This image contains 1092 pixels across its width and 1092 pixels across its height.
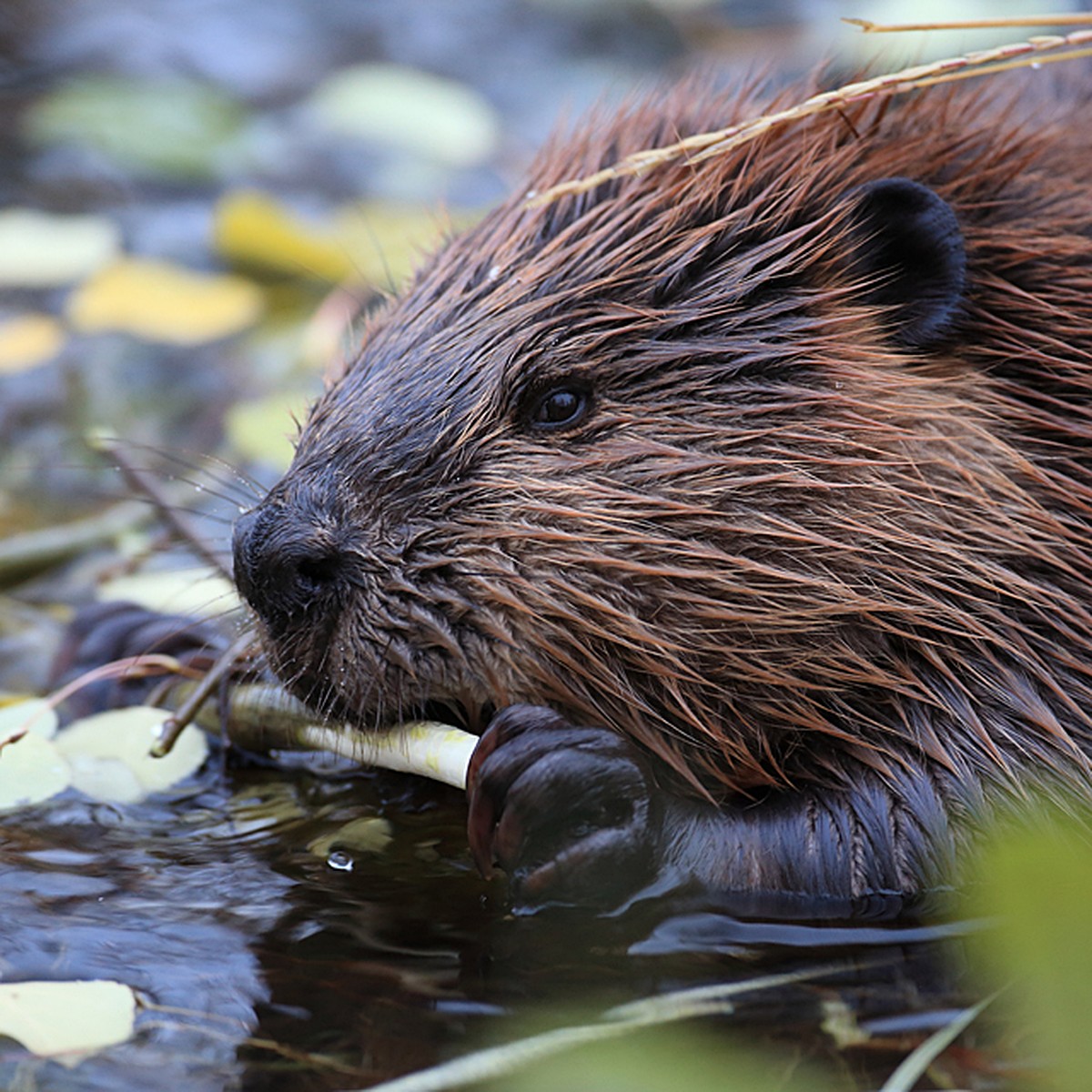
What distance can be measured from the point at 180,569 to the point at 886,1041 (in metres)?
2.00

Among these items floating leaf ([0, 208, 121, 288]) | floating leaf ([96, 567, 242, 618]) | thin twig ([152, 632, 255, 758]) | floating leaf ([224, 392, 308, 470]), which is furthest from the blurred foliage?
floating leaf ([0, 208, 121, 288])

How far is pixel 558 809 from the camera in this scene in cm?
185

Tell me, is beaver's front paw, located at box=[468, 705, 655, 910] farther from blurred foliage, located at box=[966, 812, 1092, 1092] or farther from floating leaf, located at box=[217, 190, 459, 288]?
floating leaf, located at box=[217, 190, 459, 288]

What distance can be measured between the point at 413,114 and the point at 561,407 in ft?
12.9

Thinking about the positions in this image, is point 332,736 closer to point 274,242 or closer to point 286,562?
point 286,562

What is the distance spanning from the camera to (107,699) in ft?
8.71

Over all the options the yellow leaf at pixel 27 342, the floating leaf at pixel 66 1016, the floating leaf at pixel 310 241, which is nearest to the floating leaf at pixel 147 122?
the floating leaf at pixel 310 241

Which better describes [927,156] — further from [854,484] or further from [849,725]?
[849,725]

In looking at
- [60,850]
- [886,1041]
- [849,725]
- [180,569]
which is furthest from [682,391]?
[180,569]

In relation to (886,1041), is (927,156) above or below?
above

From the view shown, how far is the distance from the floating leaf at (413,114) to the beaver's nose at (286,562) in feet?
12.4

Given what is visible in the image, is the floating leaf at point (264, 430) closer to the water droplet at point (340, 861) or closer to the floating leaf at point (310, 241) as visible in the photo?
the floating leaf at point (310, 241)

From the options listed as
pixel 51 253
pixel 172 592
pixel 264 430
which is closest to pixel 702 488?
pixel 172 592

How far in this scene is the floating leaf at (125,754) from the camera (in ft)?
7.73
